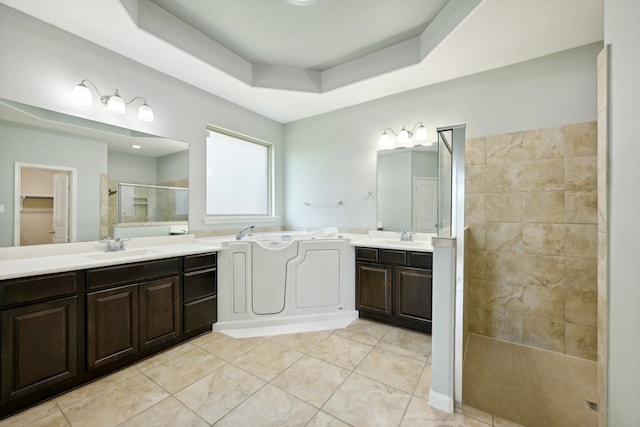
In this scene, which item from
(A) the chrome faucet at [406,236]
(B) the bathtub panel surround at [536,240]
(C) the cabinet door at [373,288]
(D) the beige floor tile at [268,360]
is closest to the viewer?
(D) the beige floor tile at [268,360]

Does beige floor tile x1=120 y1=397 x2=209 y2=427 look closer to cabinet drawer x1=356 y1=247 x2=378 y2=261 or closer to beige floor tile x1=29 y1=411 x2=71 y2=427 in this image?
beige floor tile x1=29 y1=411 x2=71 y2=427

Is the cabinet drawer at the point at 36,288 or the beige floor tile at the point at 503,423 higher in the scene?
the cabinet drawer at the point at 36,288

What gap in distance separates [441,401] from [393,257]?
1231mm

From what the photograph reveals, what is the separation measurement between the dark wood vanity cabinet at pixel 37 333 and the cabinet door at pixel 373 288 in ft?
7.53

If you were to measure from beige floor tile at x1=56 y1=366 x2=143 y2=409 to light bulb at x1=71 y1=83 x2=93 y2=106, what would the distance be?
2056mm

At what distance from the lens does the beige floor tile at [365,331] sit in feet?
7.66

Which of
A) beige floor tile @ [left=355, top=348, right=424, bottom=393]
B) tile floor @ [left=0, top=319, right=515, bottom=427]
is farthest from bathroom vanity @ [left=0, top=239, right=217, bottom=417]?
beige floor tile @ [left=355, top=348, right=424, bottom=393]

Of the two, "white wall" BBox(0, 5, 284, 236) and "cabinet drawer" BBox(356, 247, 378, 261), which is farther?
"cabinet drawer" BBox(356, 247, 378, 261)

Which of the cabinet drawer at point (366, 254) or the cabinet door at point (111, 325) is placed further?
the cabinet drawer at point (366, 254)

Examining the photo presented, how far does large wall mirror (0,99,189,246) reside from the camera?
5.86ft

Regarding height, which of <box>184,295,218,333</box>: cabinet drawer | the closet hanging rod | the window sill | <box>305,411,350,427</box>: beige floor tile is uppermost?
the closet hanging rod

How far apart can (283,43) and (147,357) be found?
A: 2986 mm

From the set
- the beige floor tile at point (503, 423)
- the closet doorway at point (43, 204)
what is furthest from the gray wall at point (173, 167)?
the beige floor tile at point (503, 423)

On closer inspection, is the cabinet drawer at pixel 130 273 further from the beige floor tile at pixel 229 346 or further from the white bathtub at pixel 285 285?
the beige floor tile at pixel 229 346
